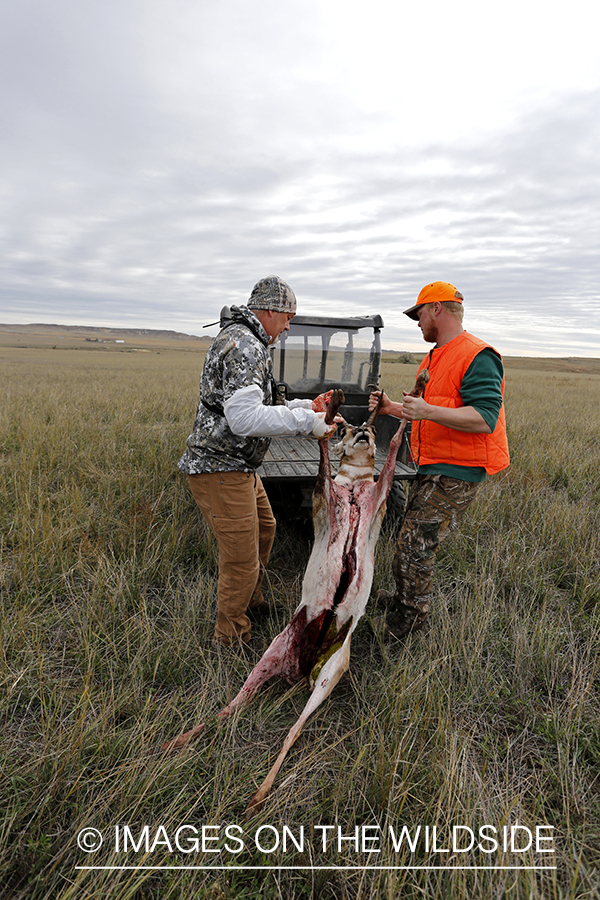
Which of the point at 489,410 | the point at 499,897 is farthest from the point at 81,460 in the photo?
the point at 499,897

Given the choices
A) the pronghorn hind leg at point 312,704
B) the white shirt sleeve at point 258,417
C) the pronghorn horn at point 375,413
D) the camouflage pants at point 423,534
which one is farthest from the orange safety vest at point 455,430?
the pronghorn hind leg at point 312,704

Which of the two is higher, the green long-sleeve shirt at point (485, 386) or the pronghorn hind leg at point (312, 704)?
the green long-sleeve shirt at point (485, 386)

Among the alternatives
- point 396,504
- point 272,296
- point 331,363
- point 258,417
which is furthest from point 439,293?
point 331,363

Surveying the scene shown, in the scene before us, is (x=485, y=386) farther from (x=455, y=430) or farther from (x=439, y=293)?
(x=439, y=293)

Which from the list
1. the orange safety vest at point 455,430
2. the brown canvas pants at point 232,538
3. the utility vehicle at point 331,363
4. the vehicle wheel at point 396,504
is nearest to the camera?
the orange safety vest at point 455,430

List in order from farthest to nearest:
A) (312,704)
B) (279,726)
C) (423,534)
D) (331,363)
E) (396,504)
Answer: (331,363), (396,504), (423,534), (279,726), (312,704)

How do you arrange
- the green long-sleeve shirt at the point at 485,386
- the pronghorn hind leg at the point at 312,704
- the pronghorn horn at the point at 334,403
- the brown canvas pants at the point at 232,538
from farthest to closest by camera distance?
1. the brown canvas pants at the point at 232,538
2. the green long-sleeve shirt at the point at 485,386
3. the pronghorn horn at the point at 334,403
4. the pronghorn hind leg at the point at 312,704

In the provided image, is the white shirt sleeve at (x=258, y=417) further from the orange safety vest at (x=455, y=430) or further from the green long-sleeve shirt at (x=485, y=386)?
the green long-sleeve shirt at (x=485, y=386)

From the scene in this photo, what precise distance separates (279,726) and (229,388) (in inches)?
73.2

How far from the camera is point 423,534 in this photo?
2865 millimetres

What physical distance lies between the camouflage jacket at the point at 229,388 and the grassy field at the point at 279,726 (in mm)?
1087

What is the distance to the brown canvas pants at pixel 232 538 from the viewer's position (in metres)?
2.75

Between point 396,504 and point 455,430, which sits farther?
point 396,504

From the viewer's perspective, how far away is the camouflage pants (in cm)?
279
